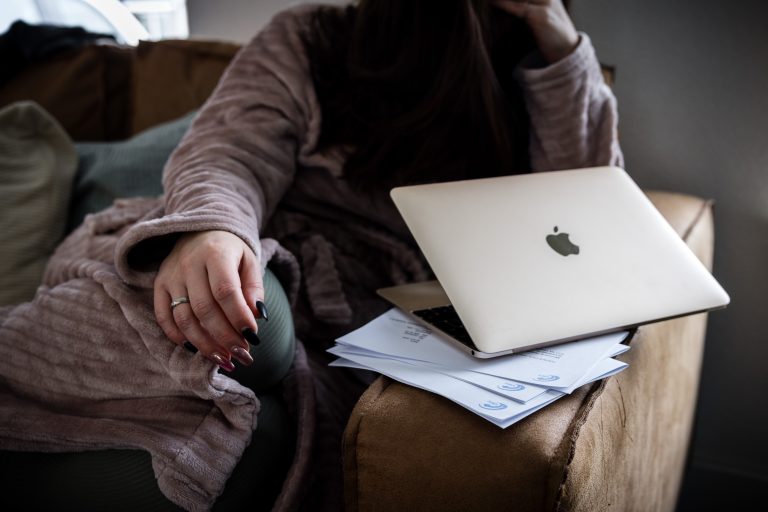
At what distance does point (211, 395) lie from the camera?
0.58 m

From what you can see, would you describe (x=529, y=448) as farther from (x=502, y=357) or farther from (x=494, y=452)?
(x=502, y=357)

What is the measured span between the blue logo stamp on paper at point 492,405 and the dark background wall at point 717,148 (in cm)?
100

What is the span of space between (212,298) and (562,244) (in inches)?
14.5

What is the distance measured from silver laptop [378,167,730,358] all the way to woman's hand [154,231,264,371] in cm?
18

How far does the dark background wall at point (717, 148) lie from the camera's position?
1.21 meters

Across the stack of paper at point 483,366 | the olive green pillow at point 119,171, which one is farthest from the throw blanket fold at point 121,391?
the olive green pillow at point 119,171

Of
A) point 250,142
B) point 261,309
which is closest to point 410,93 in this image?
point 250,142

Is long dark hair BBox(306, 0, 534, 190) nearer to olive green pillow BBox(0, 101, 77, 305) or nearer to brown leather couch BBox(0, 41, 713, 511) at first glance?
brown leather couch BBox(0, 41, 713, 511)

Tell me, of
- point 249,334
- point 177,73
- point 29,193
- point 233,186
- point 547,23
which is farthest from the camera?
point 177,73

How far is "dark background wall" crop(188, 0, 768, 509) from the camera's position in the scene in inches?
47.8

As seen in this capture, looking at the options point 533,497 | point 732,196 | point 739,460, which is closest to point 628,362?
point 533,497

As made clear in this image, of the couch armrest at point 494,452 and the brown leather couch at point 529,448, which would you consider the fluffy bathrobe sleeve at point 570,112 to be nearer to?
the brown leather couch at point 529,448

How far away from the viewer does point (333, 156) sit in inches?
37.7

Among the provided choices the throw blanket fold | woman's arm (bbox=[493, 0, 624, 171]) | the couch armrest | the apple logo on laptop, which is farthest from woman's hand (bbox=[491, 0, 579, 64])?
the throw blanket fold
